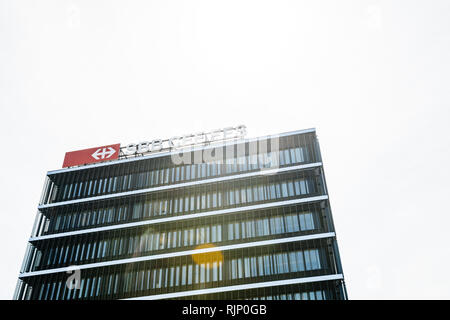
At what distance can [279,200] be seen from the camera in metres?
48.8

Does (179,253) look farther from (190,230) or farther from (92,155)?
(92,155)

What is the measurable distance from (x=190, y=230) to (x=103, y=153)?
20.0 metres

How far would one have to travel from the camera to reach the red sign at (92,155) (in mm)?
57719

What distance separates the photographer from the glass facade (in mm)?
44250

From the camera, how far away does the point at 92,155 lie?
5853 centimetres

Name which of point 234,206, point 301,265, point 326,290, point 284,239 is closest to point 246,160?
point 234,206
